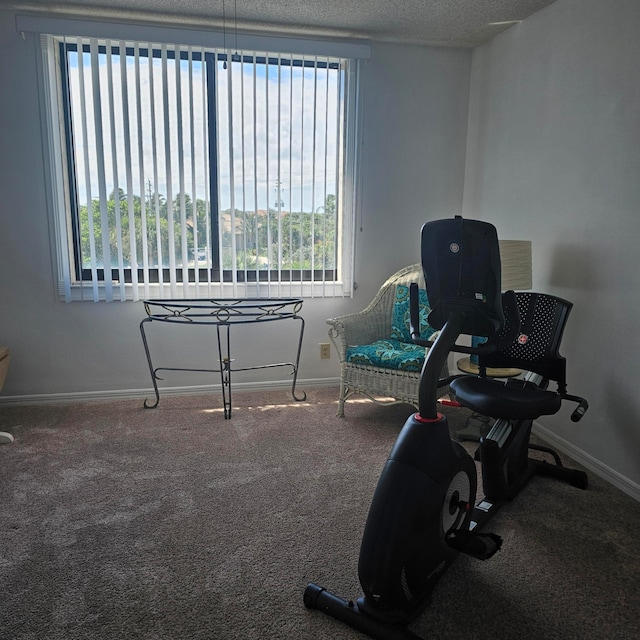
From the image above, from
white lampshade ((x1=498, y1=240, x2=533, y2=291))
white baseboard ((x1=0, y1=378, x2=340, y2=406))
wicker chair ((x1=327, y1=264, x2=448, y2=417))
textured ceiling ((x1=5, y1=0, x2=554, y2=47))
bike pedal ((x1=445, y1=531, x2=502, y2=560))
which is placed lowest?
white baseboard ((x1=0, y1=378, x2=340, y2=406))

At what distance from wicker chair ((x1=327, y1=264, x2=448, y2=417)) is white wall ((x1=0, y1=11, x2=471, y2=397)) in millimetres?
334

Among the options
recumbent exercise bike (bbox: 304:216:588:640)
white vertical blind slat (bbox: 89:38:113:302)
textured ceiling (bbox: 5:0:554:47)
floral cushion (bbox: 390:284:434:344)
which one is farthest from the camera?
floral cushion (bbox: 390:284:434:344)

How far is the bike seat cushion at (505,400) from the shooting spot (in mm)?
1983

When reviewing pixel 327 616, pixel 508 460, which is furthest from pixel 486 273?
pixel 327 616

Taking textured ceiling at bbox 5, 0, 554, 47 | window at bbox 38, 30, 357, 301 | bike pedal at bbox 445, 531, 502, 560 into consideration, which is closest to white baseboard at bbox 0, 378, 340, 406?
window at bbox 38, 30, 357, 301

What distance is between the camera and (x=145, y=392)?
3.52m

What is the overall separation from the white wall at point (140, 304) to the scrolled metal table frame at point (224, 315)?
14cm

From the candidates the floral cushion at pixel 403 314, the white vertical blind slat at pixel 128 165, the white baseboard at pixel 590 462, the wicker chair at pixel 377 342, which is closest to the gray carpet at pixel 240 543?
the white baseboard at pixel 590 462

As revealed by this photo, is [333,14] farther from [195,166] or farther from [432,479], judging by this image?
[432,479]

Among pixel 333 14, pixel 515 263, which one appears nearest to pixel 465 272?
pixel 515 263

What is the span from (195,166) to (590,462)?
9.38 feet

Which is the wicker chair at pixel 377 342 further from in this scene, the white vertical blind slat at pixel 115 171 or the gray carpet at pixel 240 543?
the white vertical blind slat at pixel 115 171

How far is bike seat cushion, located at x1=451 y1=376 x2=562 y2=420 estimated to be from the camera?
1.98m

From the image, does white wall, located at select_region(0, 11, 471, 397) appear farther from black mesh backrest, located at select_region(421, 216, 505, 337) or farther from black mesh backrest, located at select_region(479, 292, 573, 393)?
black mesh backrest, located at select_region(421, 216, 505, 337)
